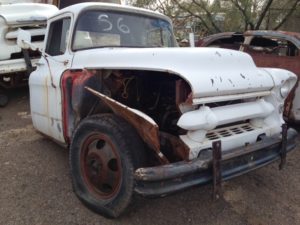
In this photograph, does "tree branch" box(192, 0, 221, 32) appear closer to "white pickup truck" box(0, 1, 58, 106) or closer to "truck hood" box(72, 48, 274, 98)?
"white pickup truck" box(0, 1, 58, 106)

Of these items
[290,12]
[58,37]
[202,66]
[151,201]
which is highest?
[290,12]

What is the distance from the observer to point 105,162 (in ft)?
10.5

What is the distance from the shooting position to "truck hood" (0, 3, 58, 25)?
713 centimetres

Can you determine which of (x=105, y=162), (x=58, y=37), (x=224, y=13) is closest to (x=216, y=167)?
→ (x=105, y=162)

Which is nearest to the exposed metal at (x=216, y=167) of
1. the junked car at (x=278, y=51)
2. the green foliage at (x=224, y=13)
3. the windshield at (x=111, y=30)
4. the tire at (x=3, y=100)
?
the windshield at (x=111, y=30)

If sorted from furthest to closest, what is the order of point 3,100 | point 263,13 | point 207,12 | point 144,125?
point 207,12, point 263,13, point 3,100, point 144,125

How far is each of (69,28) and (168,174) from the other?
2.38 metres

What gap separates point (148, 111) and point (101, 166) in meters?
0.77

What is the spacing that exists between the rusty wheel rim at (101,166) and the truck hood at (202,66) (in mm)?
707

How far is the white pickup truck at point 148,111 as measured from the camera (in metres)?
2.79

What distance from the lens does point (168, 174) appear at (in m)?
2.62

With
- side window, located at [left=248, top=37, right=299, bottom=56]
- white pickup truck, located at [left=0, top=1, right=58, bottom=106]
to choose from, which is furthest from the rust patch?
white pickup truck, located at [left=0, top=1, right=58, bottom=106]

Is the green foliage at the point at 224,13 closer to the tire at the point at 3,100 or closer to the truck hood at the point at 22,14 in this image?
the truck hood at the point at 22,14

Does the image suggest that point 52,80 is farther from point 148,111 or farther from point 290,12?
point 290,12
